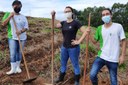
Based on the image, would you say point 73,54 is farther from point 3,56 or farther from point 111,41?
point 3,56

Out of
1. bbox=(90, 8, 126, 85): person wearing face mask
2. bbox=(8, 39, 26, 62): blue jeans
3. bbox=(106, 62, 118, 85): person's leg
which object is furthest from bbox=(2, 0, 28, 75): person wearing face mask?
bbox=(106, 62, 118, 85): person's leg

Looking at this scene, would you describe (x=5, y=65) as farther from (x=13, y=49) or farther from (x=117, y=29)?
(x=117, y=29)

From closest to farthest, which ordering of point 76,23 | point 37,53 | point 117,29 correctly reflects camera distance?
point 117,29, point 76,23, point 37,53

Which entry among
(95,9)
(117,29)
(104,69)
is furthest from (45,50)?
(95,9)

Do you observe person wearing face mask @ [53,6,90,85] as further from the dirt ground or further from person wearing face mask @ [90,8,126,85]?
the dirt ground

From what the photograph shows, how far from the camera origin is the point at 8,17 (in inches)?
274

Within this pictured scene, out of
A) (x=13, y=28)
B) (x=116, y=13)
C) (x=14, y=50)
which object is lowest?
(x=116, y=13)

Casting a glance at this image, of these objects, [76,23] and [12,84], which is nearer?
[76,23]

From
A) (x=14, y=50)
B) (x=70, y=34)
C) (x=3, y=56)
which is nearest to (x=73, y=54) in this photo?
(x=70, y=34)

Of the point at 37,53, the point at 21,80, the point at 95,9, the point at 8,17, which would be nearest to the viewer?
the point at 8,17

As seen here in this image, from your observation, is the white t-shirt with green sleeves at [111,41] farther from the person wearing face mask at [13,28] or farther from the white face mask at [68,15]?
the person wearing face mask at [13,28]

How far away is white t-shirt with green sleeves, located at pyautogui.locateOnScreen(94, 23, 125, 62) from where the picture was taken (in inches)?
224

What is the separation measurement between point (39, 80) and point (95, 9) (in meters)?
30.6

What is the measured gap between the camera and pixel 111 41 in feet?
18.7
